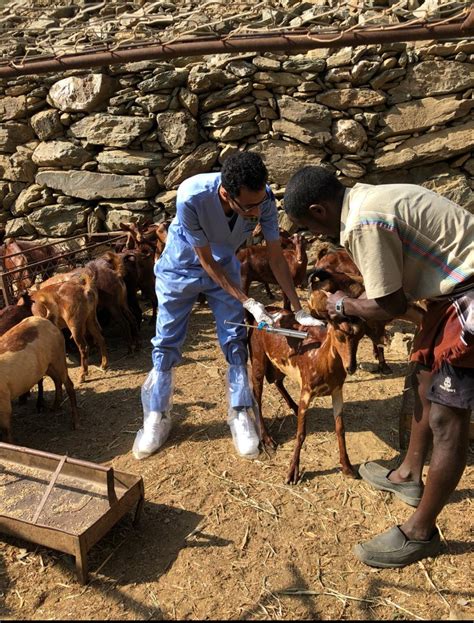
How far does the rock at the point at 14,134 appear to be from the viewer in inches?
432

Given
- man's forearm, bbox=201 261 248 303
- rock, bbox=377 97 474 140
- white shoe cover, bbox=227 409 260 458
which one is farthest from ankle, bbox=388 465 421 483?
rock, bbox=377 97 474 140

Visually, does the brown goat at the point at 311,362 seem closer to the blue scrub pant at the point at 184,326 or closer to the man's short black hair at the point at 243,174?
the blue scrub pant at the point at 184,326

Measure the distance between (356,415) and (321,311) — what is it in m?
2.04

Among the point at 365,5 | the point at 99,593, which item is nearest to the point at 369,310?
the point at 99,593

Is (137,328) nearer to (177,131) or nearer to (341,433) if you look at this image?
(341,433)

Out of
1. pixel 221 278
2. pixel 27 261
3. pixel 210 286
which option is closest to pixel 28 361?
pixel 210 286

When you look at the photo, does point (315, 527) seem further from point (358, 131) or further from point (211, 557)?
point (358, 131)

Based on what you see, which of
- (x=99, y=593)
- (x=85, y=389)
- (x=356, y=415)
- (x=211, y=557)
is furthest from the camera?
(x=85, y=389)

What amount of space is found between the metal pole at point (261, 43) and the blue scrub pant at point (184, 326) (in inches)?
138

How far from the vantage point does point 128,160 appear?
10156 mm

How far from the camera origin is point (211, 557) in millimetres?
3547

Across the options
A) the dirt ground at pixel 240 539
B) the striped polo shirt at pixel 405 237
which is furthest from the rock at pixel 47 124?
the striped polo shirt at pixel 405 237

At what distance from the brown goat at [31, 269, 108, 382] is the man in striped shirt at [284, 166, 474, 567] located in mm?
3937

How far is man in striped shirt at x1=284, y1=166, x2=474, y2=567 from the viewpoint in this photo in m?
2.83
